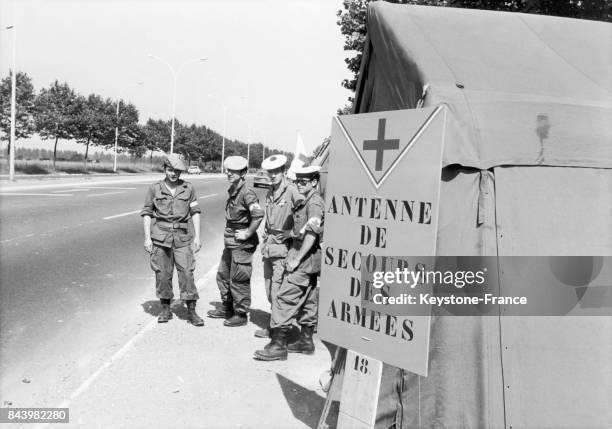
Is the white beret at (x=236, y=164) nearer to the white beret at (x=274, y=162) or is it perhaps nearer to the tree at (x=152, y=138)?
the white beret at (x=274, y=162)

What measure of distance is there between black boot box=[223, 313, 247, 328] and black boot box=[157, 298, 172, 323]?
609 mm

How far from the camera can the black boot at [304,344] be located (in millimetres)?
5043

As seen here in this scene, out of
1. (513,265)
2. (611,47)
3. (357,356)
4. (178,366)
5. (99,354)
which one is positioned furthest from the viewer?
(99,354)

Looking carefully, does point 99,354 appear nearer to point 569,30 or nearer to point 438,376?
point 438,376

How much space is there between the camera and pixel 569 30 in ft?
14.1

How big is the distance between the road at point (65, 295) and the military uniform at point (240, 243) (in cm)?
89

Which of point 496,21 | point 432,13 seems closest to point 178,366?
point 432,13

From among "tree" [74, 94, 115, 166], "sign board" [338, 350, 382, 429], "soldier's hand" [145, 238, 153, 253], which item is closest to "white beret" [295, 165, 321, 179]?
"soldier's hand" [145, 238, 153, 253]

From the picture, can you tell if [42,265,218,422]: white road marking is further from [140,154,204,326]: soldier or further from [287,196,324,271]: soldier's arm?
[287,196,324,271]: soldier's arm

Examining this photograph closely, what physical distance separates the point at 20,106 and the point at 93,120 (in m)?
11.7

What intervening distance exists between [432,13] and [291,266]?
236cm

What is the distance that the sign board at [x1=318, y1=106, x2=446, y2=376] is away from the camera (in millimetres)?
2533

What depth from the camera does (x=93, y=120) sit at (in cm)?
4600

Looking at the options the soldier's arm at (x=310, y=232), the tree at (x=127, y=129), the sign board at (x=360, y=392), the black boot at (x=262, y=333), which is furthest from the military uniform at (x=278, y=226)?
the tree at (x=127, y=129)
